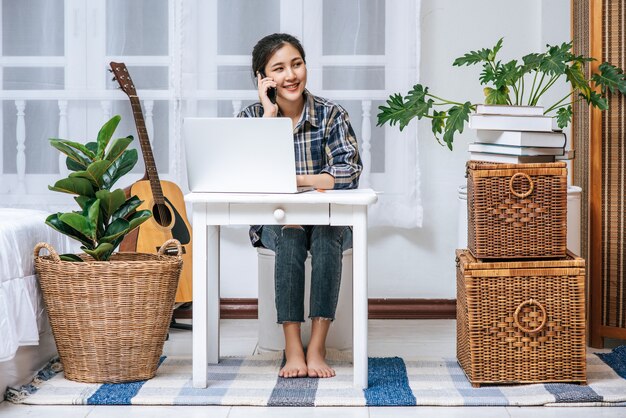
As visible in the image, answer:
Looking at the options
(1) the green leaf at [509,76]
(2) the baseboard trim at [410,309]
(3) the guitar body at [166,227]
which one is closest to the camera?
(1) the green leaf at [509,76]

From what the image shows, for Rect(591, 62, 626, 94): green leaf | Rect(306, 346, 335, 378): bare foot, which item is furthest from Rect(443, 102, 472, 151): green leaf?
Rect(306, 346, 335, 378): bare foot

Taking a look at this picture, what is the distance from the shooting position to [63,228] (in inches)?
102

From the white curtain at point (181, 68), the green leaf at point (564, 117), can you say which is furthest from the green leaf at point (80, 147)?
the green leaf at point (564, 117)

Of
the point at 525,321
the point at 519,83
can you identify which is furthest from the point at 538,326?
the point at 519,83

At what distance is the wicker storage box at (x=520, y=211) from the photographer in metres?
2.55

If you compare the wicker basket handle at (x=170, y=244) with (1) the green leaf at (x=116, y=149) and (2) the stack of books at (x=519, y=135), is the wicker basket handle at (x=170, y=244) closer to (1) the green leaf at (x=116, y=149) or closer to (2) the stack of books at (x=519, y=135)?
(1) the green leaf at (x=116, y=149)

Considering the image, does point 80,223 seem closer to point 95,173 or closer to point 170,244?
point 95,173

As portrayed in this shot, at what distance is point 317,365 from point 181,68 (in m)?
1.46

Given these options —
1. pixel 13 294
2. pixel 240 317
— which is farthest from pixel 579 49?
pixel 13 294

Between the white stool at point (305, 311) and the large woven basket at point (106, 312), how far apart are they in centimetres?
41

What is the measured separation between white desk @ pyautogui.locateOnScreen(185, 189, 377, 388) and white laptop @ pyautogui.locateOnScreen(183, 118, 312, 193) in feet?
0.12

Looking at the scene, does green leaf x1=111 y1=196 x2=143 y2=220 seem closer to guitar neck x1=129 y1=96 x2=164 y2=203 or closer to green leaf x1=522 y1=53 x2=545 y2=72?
guitar neck x1=129 y1=96 x2=164 y2=203

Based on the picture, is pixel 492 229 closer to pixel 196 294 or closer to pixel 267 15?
pixel 196 294

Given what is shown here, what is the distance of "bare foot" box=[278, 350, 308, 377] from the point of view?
2645 millimetres
